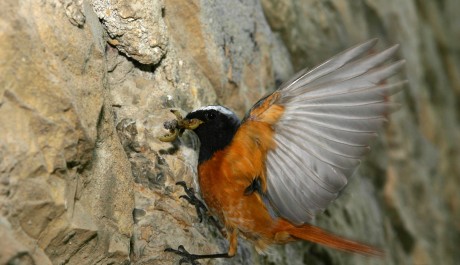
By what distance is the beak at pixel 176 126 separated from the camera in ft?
13.1

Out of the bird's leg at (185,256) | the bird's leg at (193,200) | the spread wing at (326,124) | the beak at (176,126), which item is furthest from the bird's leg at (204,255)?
the beak at (176,126)

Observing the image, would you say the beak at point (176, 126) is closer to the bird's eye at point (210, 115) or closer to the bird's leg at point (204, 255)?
the bird's eye at point (210, 115)

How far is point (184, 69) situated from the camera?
430 centimetres

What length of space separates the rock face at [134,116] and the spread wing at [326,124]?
2.00 ft

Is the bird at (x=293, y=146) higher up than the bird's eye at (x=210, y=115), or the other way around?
the bird's eye at (x=210, y=115)

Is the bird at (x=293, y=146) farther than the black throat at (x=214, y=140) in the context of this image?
No

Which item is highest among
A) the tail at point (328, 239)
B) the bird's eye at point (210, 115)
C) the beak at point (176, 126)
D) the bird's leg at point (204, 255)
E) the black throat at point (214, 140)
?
the beak at point (176, 126)

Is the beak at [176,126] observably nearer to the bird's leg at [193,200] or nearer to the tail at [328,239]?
the bird's leg at [193,200]

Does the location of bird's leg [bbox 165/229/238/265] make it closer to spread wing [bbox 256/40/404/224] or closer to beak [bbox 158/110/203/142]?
spread wing [bbox 256/40/404/224]

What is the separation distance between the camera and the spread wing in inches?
142

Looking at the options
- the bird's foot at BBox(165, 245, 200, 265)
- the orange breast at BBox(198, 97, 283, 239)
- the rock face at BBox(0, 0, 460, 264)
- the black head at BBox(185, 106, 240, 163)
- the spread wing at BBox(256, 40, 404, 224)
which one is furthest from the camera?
the black head at BBox(185, 106, 240, 163)

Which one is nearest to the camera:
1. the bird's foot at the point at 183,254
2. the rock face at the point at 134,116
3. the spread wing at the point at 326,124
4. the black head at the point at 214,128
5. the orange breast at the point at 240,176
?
the rock face at the point at 134,116

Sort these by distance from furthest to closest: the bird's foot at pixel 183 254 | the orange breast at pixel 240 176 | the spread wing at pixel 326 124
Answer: the orange breast at pixel 240 176, the bird's foot at pixel 183 254, the spread wing at pixel 326 124

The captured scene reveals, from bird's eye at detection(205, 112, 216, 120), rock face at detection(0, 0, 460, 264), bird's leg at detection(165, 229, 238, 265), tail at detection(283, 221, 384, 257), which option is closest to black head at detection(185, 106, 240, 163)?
bird's eye at detection(205, 112, 216, 120)
